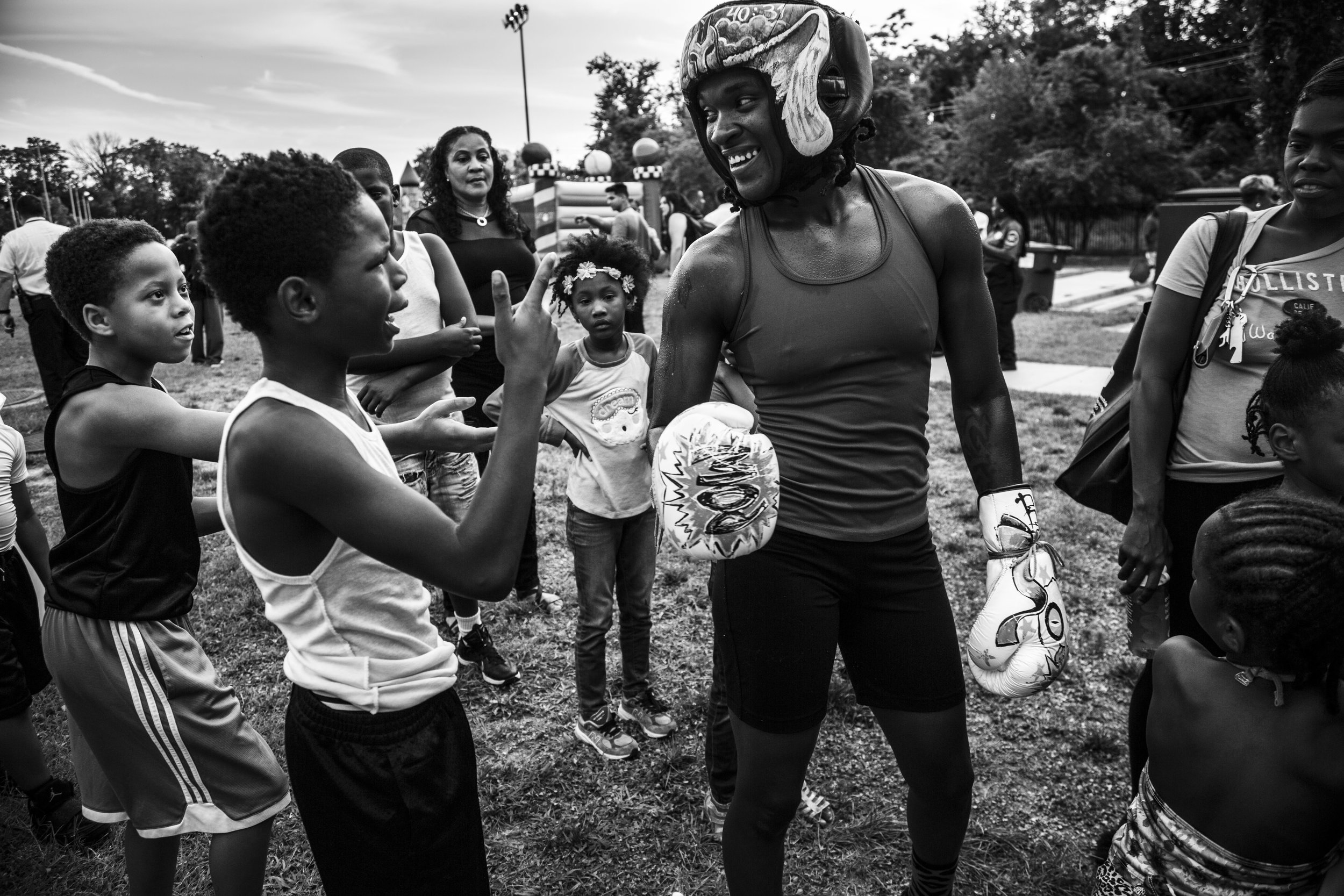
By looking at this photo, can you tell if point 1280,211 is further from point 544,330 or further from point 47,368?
point 47,368

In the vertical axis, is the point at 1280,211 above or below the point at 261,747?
above

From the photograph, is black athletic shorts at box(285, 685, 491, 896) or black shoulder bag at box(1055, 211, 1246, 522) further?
black shoulder bag at box(1055, 211, 1246, 522)

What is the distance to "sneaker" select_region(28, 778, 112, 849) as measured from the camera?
2818 millimetres

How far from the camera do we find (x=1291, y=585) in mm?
1575

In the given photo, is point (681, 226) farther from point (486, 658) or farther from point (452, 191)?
point (486, 658)

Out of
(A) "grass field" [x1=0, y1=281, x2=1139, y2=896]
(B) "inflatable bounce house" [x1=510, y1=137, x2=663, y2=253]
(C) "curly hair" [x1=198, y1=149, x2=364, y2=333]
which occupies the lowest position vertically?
(A) "grass field" [x1=0, y1=281, x2=1139, y2=896]

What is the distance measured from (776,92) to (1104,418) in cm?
137

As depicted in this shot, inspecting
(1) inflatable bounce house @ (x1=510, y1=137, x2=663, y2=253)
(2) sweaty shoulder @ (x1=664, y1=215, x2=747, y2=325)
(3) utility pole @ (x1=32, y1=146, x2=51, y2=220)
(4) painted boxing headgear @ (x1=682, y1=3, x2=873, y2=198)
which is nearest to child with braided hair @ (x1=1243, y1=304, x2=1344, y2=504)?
(4) painted boxing headgear @ (x1=682, y1=3, x2=873, y2=198)

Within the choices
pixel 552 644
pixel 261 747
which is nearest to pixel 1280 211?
pixel 261 747

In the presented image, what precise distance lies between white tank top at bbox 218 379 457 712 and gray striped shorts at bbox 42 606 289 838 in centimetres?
55

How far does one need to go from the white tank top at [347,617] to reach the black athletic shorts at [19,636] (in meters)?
1.72

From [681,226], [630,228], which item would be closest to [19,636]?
[630,228]

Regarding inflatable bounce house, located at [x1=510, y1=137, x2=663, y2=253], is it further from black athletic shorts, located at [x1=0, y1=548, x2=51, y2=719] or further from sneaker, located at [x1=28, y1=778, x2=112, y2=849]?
sneaker, located at [x1=28, y1=778, x2=112, y2=849]

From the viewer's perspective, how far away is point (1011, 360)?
364 inches
